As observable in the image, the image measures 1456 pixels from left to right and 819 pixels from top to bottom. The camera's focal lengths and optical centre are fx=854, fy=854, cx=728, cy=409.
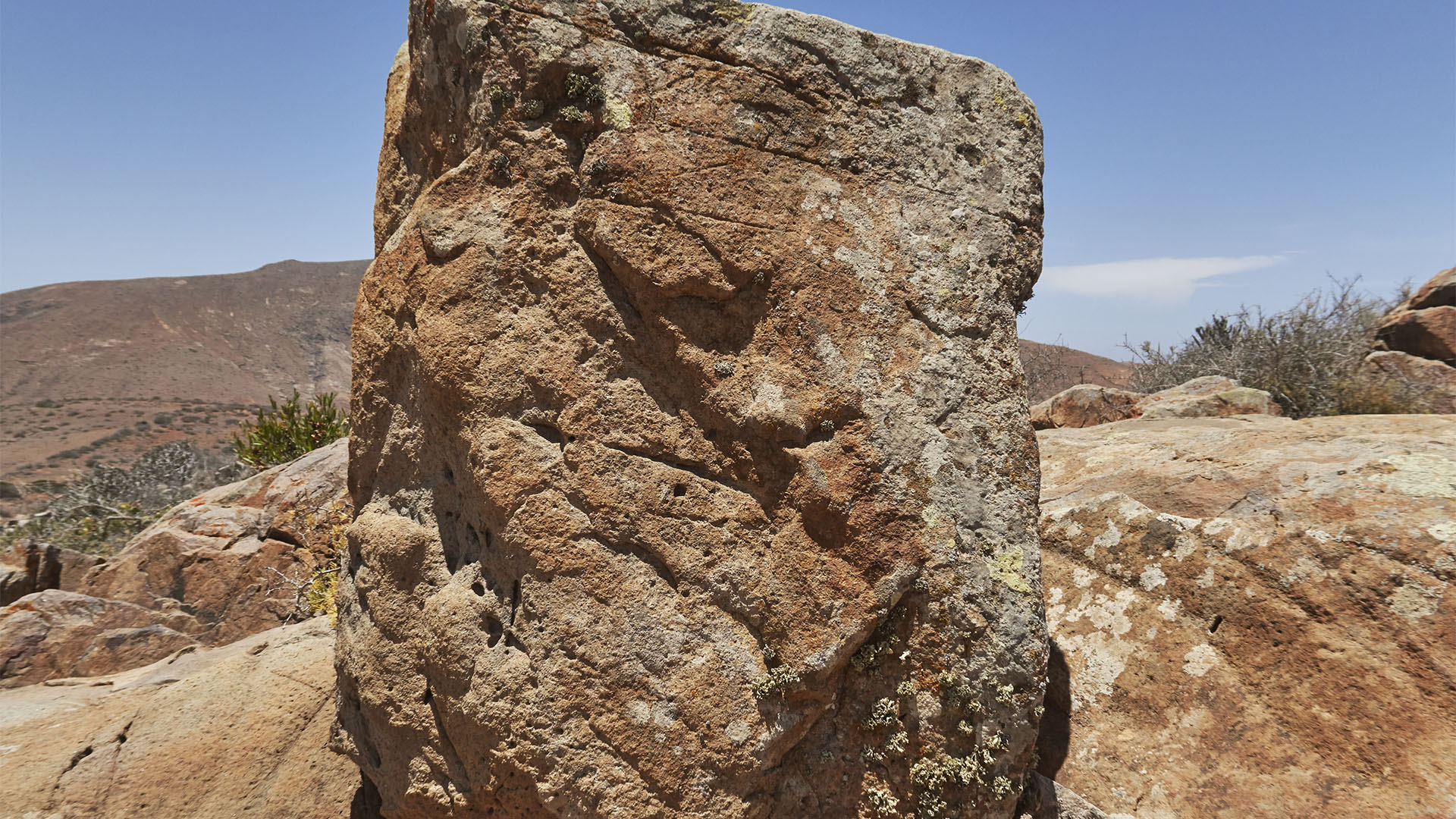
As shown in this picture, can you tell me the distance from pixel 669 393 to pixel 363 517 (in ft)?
5.36

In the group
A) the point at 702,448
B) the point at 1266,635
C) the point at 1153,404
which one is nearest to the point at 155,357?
the point at 1153,404

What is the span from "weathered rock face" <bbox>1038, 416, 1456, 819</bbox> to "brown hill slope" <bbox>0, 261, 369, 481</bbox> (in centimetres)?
3609

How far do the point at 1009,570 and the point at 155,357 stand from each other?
62528mm

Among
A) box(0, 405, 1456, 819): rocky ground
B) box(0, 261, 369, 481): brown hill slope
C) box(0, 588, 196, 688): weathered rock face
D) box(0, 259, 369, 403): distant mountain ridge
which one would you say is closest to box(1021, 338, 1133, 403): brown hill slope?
box(0, 405, 1456, 819): rocky ground

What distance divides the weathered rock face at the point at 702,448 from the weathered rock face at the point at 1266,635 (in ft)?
2.44

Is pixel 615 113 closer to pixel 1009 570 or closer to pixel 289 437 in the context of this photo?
pixel 1009 570

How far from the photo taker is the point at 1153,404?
8.54m

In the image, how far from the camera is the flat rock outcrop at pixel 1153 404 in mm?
7762

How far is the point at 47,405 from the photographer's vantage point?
42438 mm

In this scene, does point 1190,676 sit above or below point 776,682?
below

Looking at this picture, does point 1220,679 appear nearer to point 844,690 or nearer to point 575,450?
point 844,690

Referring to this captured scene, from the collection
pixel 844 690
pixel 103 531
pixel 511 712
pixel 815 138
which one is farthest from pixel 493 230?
pixel 103 531

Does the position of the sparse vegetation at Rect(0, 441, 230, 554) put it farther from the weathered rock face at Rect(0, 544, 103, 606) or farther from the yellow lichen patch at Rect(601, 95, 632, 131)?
the yellow lichen patch at Rect(601, 95, 632, 131)

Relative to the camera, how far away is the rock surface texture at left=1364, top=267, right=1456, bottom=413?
34.1 feet
